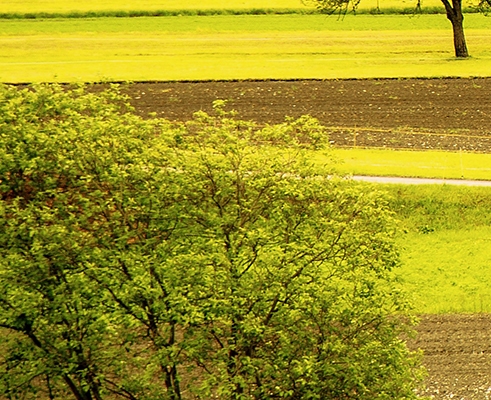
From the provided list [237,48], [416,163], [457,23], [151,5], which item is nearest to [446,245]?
[416,163]

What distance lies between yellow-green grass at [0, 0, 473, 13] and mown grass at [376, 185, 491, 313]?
52.5 m

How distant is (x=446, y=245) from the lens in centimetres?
3669

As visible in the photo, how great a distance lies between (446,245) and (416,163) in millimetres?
6234

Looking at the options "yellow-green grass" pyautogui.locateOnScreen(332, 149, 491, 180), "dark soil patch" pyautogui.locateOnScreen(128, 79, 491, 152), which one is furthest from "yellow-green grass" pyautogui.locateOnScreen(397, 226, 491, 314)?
"dark soil patch" pyautogui.locateOnScreen(128, 79, 491, 152)

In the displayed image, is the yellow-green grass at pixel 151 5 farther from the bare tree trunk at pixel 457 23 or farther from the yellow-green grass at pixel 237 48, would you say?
the bare tree trunk at pixel 457 23

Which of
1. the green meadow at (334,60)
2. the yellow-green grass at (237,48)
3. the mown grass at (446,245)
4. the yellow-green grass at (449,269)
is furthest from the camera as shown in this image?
the yellow-green grass at (237,48)

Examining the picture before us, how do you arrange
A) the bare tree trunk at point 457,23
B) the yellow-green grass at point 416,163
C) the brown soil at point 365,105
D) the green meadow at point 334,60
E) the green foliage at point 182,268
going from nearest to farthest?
the green foliage at point 182,268 < the green meadow at point 334,60 < the yellow-green grass at point 416,163 < the brown soil at point 365,105 < the bare tree trunk at point 457,23

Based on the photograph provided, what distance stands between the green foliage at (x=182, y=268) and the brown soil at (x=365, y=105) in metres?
24.7

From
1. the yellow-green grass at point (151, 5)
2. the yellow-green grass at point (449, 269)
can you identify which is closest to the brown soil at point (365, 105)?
the yellow-green grass at point (449, 269)

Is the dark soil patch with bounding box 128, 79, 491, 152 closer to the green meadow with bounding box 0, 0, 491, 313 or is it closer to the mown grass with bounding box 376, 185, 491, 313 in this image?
the green meadow with bounding box 0, 0, 491, 313

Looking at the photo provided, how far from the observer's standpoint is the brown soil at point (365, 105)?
47312mm

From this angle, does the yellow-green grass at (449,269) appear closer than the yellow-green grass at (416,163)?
Yes

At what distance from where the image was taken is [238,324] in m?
19.5

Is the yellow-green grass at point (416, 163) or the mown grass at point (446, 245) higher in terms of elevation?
the yellow-green grass at point (416, 163)
